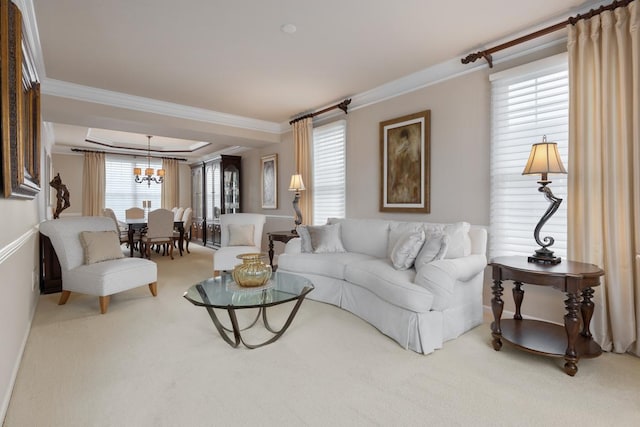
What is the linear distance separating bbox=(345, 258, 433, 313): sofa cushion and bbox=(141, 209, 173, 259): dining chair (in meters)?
4.50

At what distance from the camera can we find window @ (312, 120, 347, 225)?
4.88 metres

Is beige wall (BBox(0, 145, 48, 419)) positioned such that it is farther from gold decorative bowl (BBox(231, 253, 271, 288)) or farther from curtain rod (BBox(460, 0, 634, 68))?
curtain rod (BBox(460, 0, 634, 68))

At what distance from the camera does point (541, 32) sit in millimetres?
2711

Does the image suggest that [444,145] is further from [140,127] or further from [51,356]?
[140,127]

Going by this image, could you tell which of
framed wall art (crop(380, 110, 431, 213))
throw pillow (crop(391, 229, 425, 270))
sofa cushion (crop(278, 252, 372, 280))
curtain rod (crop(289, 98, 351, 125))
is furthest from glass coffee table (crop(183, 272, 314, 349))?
curtain rod (crop(289, 98, 351, 125))

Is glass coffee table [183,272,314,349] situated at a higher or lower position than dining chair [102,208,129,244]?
lower

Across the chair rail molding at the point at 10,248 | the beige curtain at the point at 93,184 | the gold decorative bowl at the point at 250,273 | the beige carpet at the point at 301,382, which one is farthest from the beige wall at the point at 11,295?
the beige curtain at the point at 93,184

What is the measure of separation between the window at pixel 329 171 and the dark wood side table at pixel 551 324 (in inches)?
106

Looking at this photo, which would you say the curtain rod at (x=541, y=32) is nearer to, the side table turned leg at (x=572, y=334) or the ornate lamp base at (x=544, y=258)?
the ornate lamp base at (x=544, y=258)

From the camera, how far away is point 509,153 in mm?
3066

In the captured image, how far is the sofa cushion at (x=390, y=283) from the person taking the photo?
2449 mm

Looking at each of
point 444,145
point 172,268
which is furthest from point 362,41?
point 172,268

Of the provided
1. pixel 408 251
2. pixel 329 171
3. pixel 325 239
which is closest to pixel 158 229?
pixel 329 171

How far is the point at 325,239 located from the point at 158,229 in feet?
13.1
